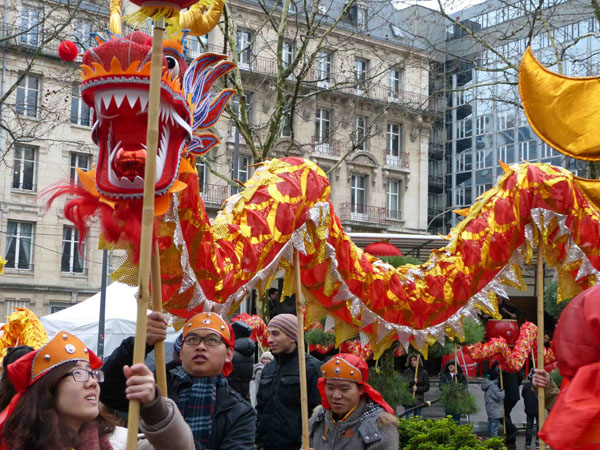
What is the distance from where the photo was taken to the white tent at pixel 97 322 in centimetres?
1348

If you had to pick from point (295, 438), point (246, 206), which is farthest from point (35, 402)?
point (295, 438)

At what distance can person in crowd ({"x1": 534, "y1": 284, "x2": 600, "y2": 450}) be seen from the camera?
1.76m

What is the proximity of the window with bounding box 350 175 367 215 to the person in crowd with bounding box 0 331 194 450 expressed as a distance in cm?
2853

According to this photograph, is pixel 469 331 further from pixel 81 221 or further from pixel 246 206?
pixel 81 221

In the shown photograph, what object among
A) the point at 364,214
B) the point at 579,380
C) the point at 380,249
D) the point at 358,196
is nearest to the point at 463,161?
the point at 358,196

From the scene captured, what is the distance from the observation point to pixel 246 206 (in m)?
4.70

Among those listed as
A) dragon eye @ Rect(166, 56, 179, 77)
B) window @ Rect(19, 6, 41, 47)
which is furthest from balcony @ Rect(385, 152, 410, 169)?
dragon eye @ Rect(166, 56, 179, 77)

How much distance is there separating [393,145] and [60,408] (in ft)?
97.8

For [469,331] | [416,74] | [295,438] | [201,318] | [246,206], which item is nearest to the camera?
[201,318]

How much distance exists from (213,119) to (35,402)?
4.85ft

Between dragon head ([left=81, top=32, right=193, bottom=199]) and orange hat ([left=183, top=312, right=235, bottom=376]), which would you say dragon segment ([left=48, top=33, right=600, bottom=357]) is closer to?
dragon head ([left=81, top=32, right=193, bottom=199])

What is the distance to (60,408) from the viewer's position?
2.99 meters

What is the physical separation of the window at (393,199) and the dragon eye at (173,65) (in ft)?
97.3

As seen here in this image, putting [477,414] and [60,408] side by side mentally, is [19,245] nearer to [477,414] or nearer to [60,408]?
[477,414]
